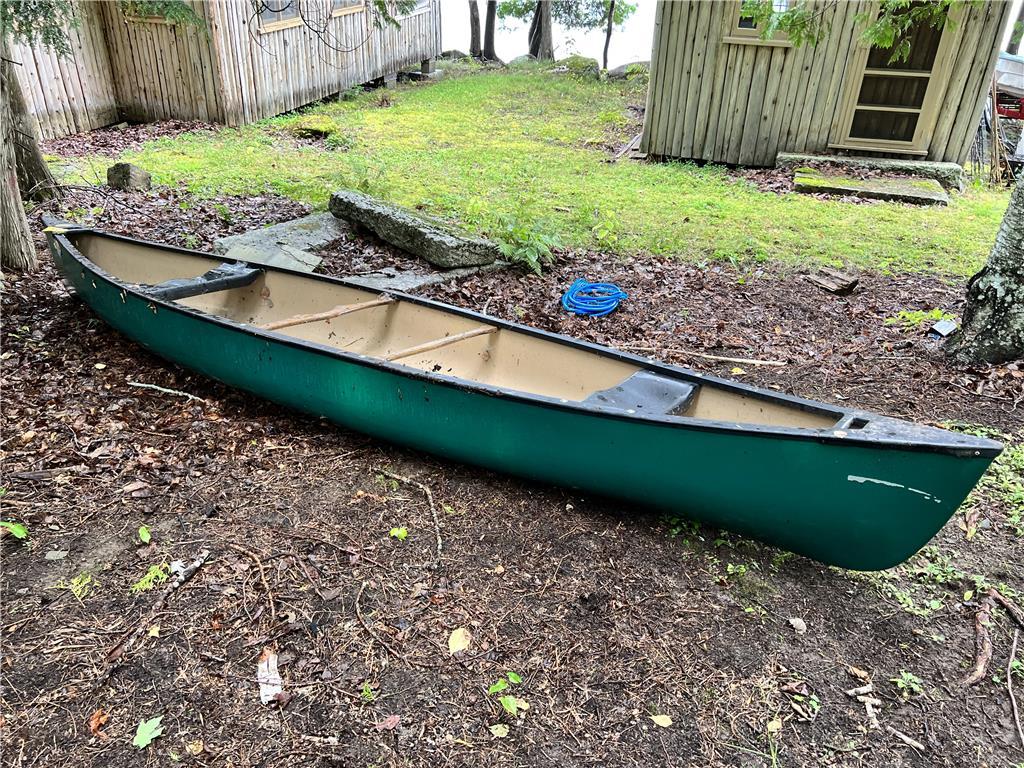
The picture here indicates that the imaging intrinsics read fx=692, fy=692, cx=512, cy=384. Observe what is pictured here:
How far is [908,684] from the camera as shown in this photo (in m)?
2.98

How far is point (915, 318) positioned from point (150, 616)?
6179 millimetres

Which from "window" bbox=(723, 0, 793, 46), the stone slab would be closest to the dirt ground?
the stone slab

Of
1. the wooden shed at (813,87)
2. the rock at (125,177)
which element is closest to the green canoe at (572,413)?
the rock at (125,177)

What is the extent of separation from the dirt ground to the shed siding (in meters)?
8.08

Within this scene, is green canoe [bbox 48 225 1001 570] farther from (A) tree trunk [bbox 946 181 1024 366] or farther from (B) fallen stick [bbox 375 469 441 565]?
(A) tree trunk [bbox 946 181 1024 366]

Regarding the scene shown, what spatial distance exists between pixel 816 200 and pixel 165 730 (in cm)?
994

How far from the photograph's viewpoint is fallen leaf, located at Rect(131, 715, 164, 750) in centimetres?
269

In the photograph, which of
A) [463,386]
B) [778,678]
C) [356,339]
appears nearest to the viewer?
[778,678]

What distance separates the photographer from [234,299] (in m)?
5.88

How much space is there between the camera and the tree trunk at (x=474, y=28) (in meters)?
23.5

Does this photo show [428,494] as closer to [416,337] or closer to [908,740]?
[416,337]

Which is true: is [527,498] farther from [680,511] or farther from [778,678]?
[778,678]

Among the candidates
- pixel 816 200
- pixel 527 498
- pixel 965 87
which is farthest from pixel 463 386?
pixel 965 87

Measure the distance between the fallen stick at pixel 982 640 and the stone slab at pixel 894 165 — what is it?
9.12m
